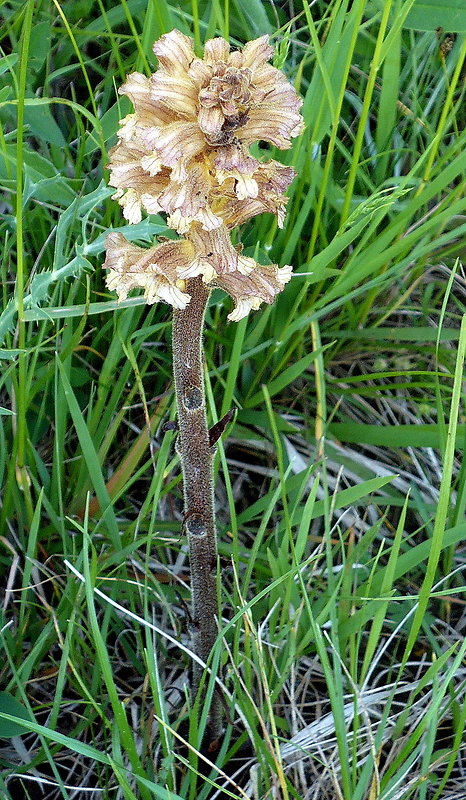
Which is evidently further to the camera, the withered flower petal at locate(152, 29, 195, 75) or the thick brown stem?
the thick brown stem

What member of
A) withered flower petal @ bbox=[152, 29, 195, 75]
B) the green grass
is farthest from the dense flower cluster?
the green grass

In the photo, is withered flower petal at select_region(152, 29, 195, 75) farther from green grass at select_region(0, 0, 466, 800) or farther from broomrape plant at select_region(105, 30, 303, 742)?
green grass at select_region(0, 0, 466, 800)

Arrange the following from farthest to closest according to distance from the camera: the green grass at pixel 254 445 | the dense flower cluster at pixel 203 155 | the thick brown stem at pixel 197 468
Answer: the green grass at pixel 254 445 → the thick brown stem at pixel 197 468 → the dense flower cluster at pixel 203 155

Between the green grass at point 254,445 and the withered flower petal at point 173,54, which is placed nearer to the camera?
the withered flower petal at point 173,54

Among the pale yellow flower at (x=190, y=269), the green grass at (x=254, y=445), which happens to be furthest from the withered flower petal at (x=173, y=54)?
the green grass at (x=254, y=445)

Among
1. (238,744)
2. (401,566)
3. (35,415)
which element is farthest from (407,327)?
(238,744)

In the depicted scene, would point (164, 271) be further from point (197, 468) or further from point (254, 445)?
point (254, 445)

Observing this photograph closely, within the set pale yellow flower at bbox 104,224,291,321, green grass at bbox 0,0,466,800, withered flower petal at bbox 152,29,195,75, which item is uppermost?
withered flower petal at bbox 152,29,195,75

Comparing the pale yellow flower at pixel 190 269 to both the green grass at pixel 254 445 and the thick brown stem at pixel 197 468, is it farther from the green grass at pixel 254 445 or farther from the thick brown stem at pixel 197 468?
the green grass at pixel 254 445
